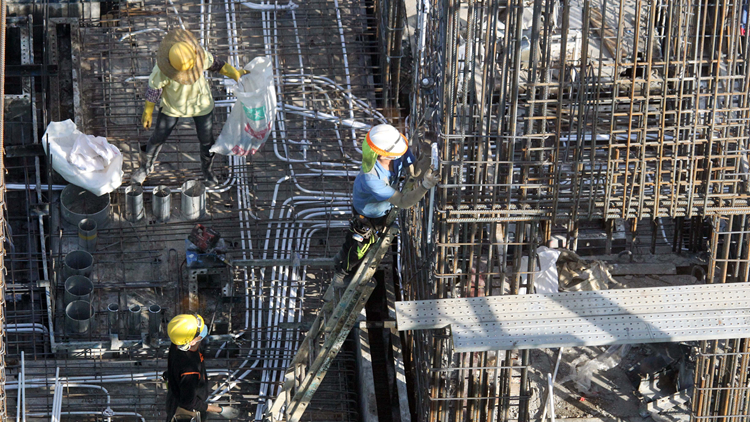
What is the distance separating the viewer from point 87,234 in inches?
565

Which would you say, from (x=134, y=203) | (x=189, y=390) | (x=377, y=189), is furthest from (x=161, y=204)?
(x=377, y=189)

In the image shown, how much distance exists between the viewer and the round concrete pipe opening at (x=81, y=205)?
14703 mm

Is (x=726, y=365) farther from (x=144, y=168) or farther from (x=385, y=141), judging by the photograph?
(x=144, y=168)

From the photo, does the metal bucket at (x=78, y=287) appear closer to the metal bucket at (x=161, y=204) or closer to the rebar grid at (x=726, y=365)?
the metal bucket at (x=161, y=204)

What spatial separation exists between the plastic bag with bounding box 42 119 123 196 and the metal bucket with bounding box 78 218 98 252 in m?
0.49

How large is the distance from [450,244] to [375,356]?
3.29 m

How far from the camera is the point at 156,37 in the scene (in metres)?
17.3

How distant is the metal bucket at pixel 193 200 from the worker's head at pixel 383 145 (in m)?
3.71

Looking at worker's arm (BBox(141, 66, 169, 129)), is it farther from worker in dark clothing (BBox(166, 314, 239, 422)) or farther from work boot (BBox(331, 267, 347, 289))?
worker in dark clothing (BBox(166, 314, 239, 422))

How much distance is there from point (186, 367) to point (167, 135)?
3918mm

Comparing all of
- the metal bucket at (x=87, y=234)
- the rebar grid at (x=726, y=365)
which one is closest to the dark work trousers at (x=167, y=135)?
the metal bucket at (x=87, y=234)

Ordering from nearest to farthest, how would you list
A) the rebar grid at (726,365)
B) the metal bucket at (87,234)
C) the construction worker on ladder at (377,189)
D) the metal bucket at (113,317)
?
the construction worker on ladder at (377,189) < the rebar grid at (726,365) < the metal bucket at (113,317) < the metal bucket at (87,234)

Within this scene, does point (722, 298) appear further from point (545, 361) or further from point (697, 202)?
point (545, 361)

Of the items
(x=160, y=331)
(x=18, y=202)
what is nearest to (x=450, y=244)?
(x=160, y=331)
